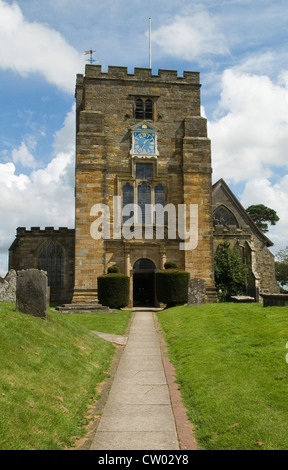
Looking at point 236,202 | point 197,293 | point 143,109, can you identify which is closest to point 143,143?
point 143,109

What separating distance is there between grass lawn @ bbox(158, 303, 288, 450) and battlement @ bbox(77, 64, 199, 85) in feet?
72.1

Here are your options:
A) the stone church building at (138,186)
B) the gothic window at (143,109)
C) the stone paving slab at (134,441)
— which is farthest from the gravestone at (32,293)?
the gothic window at (143,109)

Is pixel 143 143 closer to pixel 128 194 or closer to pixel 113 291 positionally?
pixel 128 194

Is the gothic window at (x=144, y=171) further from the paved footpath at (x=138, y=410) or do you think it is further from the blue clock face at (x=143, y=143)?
the paved footpath at (x=138, y=410)

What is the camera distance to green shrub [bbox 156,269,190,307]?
26.0 meters

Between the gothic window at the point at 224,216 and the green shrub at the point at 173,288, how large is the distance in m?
17.6

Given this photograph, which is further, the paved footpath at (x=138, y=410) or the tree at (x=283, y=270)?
the tree at (x=283, y=270)

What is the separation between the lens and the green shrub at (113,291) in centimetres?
2572

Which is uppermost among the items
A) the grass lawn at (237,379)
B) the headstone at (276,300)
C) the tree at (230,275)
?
the tree at (230,275)

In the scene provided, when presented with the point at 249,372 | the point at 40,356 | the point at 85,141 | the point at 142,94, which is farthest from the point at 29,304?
the point at 142,94

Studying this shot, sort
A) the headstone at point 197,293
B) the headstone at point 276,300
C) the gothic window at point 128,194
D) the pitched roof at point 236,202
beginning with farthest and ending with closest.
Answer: the pitched roof at point 236,202
the gothic window at point 128,194
the headstone at point 197,293
the headstone at point 276,300

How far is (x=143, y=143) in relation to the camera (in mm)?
30438
